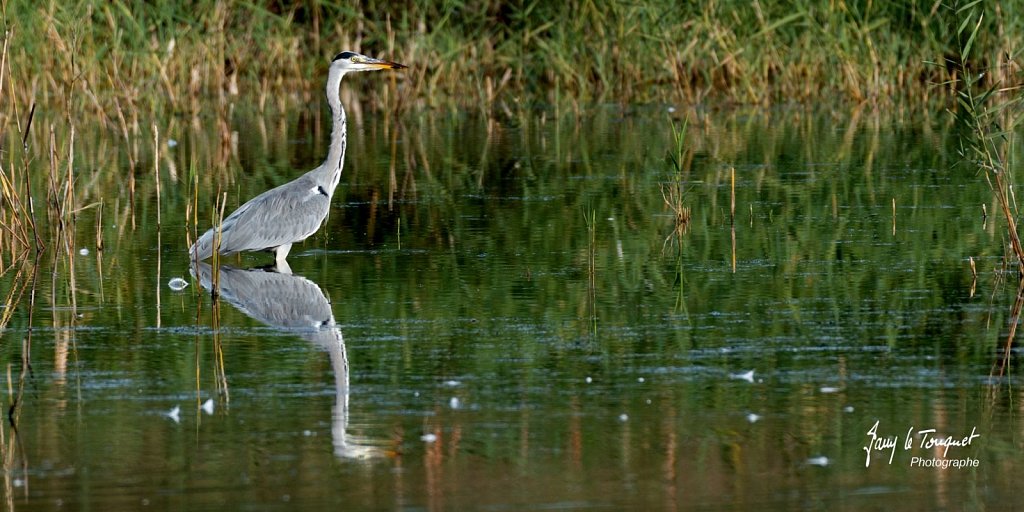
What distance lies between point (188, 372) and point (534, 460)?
6.05 feet

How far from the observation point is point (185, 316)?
24.5 feet

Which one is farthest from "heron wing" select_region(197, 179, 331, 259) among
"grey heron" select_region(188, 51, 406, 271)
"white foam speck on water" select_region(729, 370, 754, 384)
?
"white foam speck on water" select_region(729, 370, 754, 384)

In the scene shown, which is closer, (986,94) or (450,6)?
(986,94)

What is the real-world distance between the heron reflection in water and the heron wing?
15 cm

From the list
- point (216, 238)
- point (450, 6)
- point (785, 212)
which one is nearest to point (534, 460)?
point (216, 238)

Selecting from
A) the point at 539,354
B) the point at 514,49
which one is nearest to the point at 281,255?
the point at 539,354

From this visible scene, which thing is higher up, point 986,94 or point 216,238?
point 986,94

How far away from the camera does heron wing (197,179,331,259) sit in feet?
29.8

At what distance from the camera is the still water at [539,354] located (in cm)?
481

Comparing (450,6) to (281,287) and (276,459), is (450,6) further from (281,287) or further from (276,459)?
(276,459)

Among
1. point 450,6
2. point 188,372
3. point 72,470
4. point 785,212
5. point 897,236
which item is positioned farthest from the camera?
point 450,6

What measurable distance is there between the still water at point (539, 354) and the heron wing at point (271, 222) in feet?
0.61
